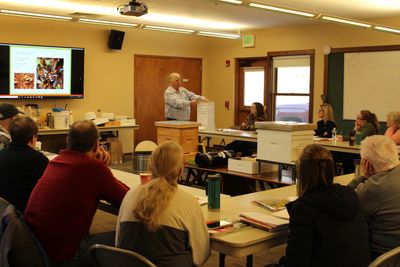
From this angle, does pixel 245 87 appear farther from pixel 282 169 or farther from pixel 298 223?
pixel 298 223

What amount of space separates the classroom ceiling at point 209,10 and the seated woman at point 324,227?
Result: 457cm

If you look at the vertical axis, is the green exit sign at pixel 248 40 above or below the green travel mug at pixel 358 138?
above

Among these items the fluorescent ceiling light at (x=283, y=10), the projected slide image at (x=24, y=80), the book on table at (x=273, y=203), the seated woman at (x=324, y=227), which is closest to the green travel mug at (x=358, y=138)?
the fluorescent ceiling light at (x=283, y=10)

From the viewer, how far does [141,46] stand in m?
10.4

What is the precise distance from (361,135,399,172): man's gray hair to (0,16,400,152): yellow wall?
6.45 metres

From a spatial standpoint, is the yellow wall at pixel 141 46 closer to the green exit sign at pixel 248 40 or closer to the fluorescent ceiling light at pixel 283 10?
the green exit sign at pixel 248 40

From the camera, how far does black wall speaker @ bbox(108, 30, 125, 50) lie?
967cm

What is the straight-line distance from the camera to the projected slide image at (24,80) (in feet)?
28.1

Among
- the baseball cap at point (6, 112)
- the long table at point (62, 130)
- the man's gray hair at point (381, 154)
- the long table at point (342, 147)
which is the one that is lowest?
the long table at point (342, 147)

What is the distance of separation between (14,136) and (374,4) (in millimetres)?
5875

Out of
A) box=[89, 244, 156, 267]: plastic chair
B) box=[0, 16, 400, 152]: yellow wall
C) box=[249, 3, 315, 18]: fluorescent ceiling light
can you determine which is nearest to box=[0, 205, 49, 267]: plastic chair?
box=[89, 244, 156, 267]: plastic chair

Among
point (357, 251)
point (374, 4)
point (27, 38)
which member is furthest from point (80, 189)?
point (27, 38)

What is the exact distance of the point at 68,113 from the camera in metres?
8.75

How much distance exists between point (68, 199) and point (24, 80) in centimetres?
656
